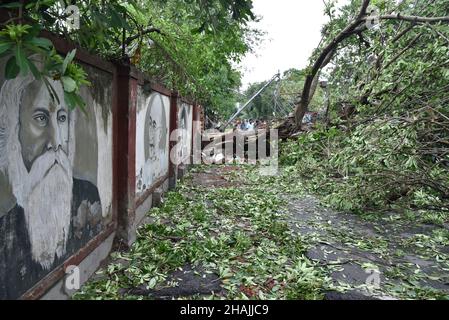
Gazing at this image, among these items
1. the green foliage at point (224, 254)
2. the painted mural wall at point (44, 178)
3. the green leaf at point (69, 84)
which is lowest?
the green foliage at point (224, 254)

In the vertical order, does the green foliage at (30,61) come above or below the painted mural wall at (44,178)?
above

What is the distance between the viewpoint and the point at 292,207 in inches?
252

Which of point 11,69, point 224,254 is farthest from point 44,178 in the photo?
point 224,254

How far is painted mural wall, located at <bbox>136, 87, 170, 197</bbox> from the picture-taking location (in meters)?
4.97

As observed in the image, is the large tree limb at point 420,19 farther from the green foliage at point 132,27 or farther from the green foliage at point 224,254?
the green foliage at point 224,254

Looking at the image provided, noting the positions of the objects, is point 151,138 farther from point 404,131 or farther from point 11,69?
point 11,69

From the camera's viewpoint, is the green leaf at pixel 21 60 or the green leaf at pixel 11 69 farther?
the green leaf at pixel 11 69

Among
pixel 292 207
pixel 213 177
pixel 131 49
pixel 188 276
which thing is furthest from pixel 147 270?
pixel 213 177

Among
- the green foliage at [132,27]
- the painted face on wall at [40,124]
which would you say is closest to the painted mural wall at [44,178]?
the painted face on wall at [40,124]

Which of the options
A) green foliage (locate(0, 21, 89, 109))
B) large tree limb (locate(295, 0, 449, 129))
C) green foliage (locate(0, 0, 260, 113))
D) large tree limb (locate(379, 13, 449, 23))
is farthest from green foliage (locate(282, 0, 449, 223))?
green foliage (locate(0, 21, 89, 109))

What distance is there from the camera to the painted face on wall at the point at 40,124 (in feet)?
7.54

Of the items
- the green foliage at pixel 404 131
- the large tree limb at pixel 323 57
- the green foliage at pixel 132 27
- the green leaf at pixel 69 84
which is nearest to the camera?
the green leaf at pixel 69 84

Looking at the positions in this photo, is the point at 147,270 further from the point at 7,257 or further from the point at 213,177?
the point at 213,177

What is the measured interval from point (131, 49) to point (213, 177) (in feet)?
16.5
